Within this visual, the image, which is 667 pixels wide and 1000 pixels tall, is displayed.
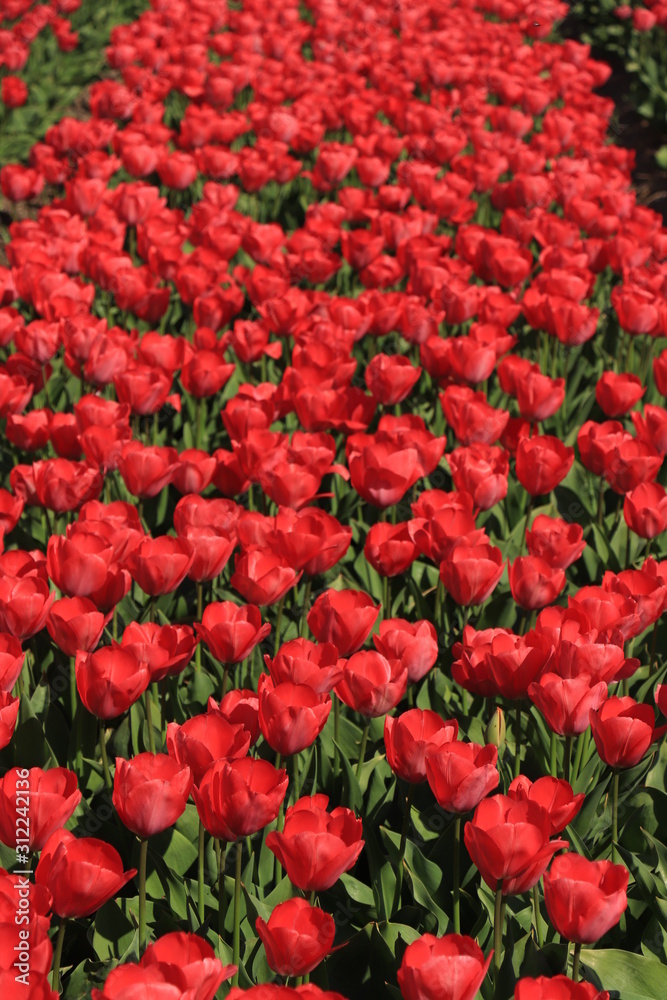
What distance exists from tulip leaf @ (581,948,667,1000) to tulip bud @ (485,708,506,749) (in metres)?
0.50

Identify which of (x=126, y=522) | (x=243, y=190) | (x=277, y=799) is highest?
(x=277, y=799)

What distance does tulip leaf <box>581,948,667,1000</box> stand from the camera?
1.79 meters

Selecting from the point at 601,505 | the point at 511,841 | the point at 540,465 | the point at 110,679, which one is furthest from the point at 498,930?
the point at 601,505

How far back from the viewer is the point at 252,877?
201cm

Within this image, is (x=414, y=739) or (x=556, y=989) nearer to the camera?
(x=556, y=989)

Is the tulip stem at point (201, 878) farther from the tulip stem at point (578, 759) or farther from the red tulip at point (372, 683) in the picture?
the tulip stem at point (578, 759)

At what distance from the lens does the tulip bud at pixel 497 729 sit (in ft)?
7.31

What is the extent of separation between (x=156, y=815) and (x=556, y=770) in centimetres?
91

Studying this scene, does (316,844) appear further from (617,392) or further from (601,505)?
(617,392)

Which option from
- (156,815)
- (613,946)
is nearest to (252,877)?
(156,815)

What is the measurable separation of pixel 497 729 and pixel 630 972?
57cm

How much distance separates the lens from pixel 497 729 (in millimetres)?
2266

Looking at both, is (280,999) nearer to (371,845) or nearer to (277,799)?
(277,799)

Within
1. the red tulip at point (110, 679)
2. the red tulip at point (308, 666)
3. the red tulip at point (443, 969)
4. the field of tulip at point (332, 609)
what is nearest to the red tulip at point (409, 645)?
the field of tulip at point (332, 609)
